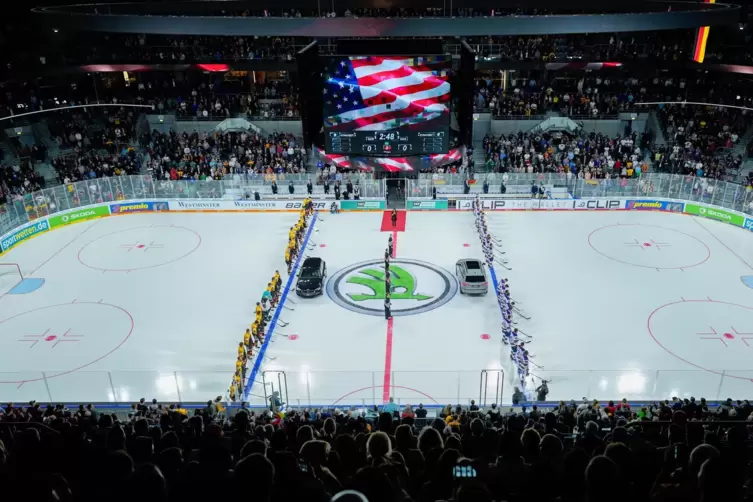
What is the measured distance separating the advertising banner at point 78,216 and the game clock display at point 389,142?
38.3 feet

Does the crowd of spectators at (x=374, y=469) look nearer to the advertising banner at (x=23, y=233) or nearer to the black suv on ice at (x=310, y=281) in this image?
the black suv on ice at (x=310, y=281)

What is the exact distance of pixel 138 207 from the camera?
29.5 meters

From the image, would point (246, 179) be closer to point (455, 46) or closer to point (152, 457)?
point (455, 46)

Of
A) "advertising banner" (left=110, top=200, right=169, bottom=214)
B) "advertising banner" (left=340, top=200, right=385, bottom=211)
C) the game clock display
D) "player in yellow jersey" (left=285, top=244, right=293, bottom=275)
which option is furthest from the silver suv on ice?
"advertising banner" (left=110, top=200, right=169, bottom=214)

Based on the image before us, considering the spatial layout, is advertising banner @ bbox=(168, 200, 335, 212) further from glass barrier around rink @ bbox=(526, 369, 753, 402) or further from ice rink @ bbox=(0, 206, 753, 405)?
glass barrier around rink @ bbox=(526, 369, 753, 402)

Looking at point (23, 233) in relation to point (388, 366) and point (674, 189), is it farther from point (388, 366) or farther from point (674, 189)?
point (674, 189)

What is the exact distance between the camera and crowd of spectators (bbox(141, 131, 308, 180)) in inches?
1249

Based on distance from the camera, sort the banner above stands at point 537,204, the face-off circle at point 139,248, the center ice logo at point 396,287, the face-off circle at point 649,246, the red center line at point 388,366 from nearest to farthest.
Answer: the red center line at point 388,366, the center ice logo at point 396,287, the face-off circle at point 649,246, the face-off circle at point 139,248, the banner above stands at point 537,204

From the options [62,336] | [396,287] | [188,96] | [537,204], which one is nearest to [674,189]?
[537,204]

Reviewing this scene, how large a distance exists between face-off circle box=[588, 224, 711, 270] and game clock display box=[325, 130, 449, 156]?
26.1 feet

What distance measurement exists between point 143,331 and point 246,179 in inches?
505

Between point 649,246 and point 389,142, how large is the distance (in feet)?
38.7

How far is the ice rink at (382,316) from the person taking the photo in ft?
47.9

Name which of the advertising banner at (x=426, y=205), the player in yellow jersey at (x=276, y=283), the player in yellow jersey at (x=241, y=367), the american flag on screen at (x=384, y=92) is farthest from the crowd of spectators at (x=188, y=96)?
the player in yellow jersey at (x=241, y=367)
